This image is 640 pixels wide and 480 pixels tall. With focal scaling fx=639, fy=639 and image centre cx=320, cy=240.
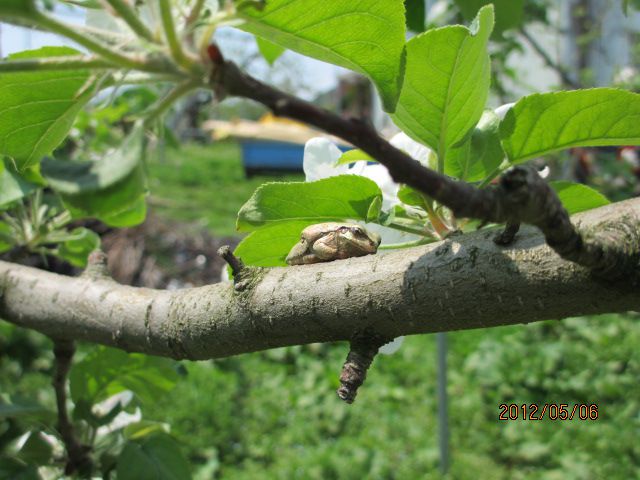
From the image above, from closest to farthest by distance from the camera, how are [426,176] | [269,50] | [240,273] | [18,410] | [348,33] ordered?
[426,176] < [348,33] < [240,273] < [269,50] < [18,410]

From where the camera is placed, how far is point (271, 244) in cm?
57

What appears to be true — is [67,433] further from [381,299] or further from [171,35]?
[171,35]

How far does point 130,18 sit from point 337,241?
25cm

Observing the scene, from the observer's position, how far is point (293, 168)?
26.7 feet

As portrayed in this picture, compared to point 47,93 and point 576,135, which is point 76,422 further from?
point 576,135

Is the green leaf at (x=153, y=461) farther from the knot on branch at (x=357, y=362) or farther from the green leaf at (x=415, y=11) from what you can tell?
the green leaf at (x=415, y=11)

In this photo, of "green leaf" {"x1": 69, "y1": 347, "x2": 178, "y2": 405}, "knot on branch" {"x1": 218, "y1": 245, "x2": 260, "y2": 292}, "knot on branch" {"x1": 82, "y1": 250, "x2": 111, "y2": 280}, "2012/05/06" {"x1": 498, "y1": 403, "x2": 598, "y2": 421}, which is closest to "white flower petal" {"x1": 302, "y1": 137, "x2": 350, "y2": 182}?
"knot on branch" {"x1": 218, "y1": 245, "x2": 260, "y2": 292}

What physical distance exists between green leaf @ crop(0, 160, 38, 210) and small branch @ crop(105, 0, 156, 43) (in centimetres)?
43

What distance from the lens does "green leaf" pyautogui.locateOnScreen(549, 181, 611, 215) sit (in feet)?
1.72

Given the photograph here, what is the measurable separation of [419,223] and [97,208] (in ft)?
1.12

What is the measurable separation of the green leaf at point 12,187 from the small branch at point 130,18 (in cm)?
43

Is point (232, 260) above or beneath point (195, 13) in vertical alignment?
beneath

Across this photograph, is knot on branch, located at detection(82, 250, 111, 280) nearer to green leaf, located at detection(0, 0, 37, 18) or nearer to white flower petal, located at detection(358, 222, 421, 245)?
white flower petal, located at detection(358, 222, 421, 245)

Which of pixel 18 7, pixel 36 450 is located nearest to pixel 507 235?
pixel 18 7
